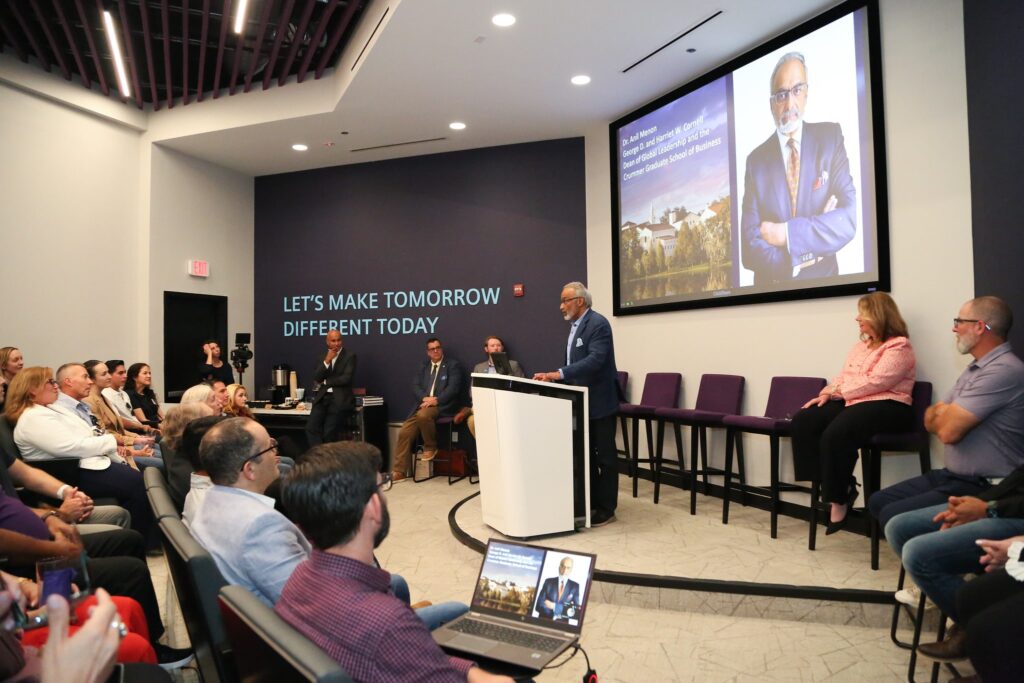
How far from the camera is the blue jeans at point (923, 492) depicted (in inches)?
110

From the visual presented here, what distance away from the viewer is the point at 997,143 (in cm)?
326

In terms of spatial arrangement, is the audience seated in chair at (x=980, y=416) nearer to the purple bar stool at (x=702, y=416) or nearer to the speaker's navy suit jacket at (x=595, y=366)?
the purple bar stool at (x=702, y=416)

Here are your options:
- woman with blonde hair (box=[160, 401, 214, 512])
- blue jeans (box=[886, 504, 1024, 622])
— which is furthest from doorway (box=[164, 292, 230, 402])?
blue jeans (box=[886, 504, 1024, 622])

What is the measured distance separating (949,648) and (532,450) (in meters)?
2.11

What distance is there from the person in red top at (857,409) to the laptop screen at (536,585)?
2.27 meters

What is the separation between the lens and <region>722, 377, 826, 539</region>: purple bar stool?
3.99 metres

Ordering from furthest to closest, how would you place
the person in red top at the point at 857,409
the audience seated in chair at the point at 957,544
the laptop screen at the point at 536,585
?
the person in red top at the point at 857,409 < the audience seated in chair at the point at 957,544 < the laptop screen at the point at 536,585

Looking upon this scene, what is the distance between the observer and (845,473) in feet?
11.9

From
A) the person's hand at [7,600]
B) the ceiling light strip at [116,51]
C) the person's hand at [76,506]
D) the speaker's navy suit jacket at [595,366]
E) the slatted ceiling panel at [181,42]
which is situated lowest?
the person's hand at [76,506]

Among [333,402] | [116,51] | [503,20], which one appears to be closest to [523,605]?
[503,20]

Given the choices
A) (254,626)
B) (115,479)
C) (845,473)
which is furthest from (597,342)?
(254,626)

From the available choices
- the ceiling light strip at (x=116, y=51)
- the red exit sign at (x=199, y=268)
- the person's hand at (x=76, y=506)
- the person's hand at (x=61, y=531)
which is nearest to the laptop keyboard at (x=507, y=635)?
the person's hand at (x=61, y=531)

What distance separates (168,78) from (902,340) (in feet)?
21.5

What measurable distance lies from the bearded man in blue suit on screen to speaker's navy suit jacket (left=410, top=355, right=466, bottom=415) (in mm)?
3315
